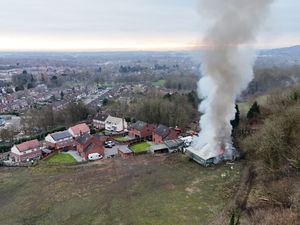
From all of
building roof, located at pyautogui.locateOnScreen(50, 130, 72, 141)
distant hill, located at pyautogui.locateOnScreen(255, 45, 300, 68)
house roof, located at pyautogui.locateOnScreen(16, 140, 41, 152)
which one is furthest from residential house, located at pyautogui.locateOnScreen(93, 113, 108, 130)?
distant hill, located at pyautogui.locateOnScreen(255, 45, 300, 68)

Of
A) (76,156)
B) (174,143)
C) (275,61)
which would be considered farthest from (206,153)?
(275,61)

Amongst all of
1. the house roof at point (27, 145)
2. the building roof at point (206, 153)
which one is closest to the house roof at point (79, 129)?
the house roof at point (27, 145)

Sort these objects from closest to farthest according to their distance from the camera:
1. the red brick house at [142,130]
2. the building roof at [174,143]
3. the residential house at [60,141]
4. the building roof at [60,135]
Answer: the building roof at [174,143], the residential house at [60,141], the building roof at [60,135], the red brick house at [142,130]

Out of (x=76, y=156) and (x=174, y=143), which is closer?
(x=76, y=156)

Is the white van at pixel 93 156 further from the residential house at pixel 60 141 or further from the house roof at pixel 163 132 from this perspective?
the house roof at pixel 163 132

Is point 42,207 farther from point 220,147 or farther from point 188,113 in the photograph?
point 188,113

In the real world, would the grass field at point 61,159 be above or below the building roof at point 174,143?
below

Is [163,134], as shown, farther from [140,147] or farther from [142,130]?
[142,130]
